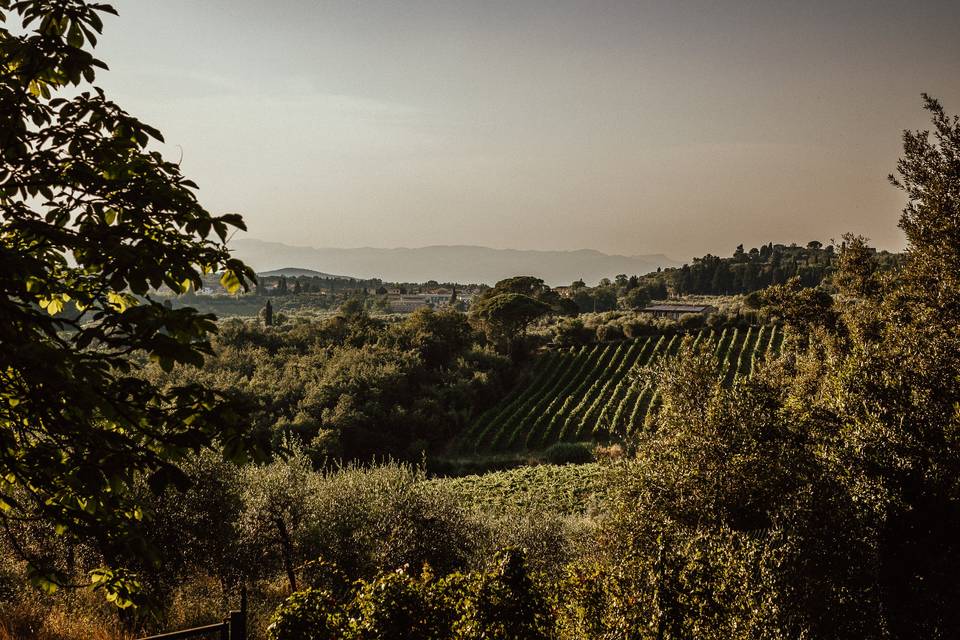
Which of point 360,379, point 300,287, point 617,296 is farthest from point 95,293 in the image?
point 300,287

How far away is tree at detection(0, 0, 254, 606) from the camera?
3.68 metres

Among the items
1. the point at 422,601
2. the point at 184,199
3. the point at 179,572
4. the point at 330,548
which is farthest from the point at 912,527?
the point at 179,572

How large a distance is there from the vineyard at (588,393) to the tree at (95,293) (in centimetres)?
3520

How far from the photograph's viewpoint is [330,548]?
1622cm

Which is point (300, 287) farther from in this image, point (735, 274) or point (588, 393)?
point (588, 393)

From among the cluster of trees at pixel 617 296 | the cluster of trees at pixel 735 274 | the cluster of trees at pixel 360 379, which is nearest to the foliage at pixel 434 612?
the cluster of trees at pixel 360 379

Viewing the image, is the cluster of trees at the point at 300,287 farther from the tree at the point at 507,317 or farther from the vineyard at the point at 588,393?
the vineyard at the point at 588,393

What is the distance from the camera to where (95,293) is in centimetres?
452

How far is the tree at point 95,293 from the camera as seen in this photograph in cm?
368

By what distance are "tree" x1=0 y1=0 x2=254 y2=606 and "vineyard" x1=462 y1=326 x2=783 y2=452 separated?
3520cm

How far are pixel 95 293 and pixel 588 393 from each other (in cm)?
4633

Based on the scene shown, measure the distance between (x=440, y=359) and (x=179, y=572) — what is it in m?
42.8

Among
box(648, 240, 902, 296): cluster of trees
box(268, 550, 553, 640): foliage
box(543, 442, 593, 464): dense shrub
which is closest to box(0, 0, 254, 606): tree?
box(268, 550, 553, 640): foliage

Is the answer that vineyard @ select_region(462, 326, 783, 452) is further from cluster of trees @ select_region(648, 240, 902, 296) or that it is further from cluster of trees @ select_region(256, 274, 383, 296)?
cluster of trees @ select_region(256, 274, 383, 296)
